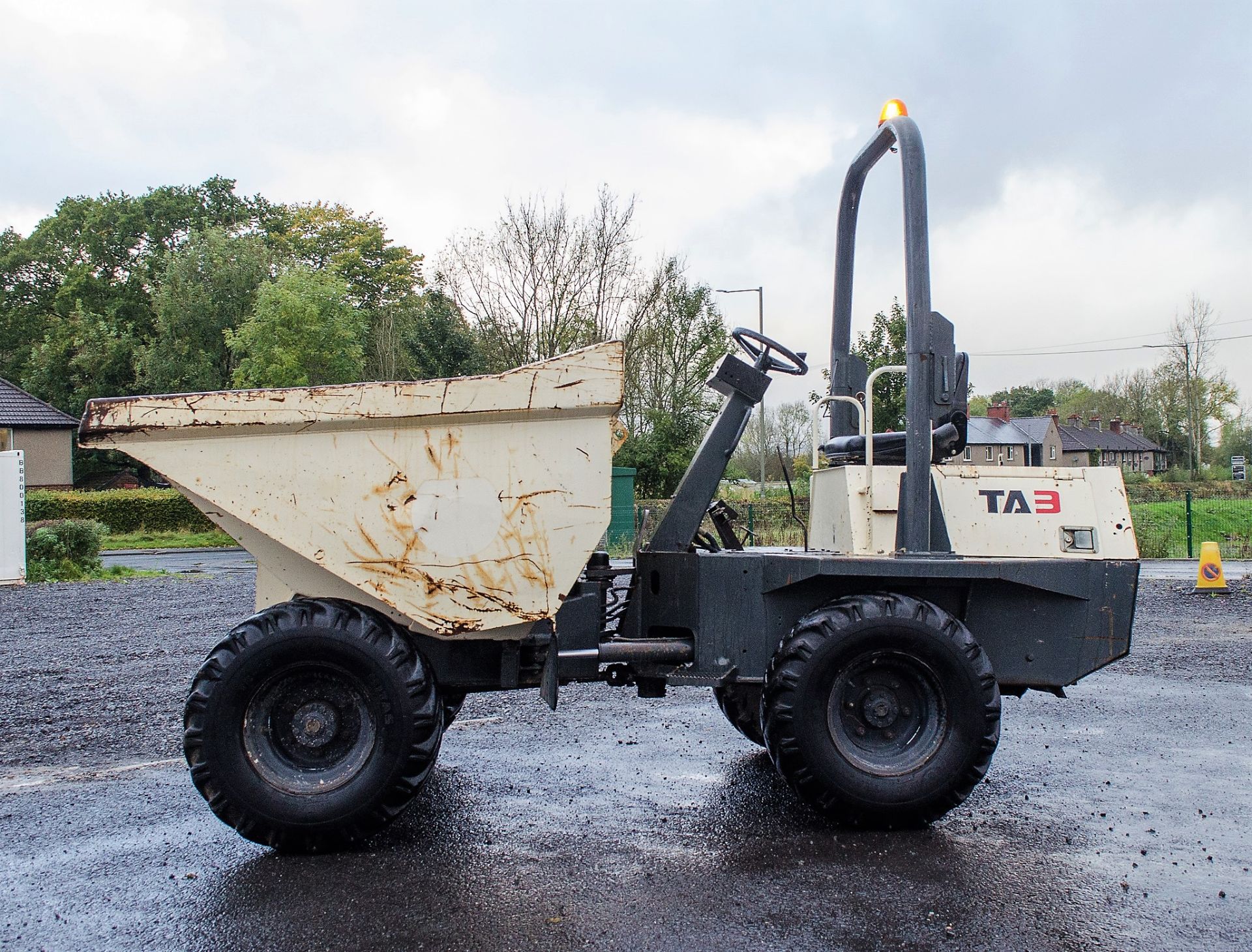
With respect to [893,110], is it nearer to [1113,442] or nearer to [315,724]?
[315,724]

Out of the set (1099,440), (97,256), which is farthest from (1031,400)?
(97,256)

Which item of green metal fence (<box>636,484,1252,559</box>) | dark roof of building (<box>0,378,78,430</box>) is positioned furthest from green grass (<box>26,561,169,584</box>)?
dark roof of building (<box>0,378,78,430</box>)

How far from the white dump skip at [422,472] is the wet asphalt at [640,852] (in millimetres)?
1043

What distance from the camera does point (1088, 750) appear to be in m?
5.67

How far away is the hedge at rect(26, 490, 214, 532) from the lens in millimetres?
28391

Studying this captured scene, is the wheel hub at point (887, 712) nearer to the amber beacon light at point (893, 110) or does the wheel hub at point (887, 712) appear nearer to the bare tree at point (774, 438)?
the amber beacon light at point (893, 110)

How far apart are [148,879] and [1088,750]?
4.83 meters

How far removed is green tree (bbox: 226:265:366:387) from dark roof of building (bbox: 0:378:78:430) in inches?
379

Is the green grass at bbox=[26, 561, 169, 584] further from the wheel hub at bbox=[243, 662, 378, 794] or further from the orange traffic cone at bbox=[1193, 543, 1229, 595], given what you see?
the orange traffic cone at bbox=[1193, 543, 1229, 595]

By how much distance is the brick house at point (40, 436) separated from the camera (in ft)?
119

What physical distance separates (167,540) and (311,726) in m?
26.1

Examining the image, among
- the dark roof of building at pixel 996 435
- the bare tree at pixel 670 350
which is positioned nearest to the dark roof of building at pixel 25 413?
the bare tree at pixel 670 350

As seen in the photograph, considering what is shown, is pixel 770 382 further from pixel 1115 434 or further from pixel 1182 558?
pixel 1115 434

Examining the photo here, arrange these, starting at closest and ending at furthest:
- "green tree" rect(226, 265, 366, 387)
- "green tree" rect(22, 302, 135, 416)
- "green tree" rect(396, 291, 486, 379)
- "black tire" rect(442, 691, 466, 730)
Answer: "black tire" rect(442, 691, 466, 730), "green tree" rect(396, 291, 486, 379), "green tree" rect(226, 265, 366, 387), "green tree" rect(22, 302, 135, 416)
